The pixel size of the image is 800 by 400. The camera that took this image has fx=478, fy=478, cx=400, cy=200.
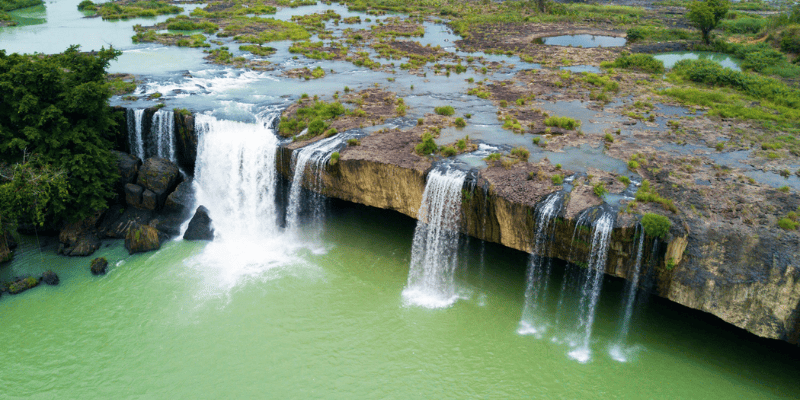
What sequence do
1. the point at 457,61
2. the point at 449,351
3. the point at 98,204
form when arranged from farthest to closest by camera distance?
the point at 457,61 < the point at 98,204 < the point at 449,351

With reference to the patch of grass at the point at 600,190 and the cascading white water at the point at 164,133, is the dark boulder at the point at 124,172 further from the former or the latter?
the patch of grass at the point at 600,190

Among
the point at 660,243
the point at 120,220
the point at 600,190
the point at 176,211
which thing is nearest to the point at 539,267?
the point at 600,190

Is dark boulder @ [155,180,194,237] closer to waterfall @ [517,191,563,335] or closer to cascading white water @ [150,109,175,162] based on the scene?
cascading white water @ [150,109,175,162]

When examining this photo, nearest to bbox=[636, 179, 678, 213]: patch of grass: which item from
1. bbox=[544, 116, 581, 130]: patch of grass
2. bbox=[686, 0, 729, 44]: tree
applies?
Answer: bbox=[544, 116, 581, 130]: patch of grass

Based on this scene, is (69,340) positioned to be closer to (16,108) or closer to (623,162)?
(16,108)

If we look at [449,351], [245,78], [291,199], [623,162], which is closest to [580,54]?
[623,162]
